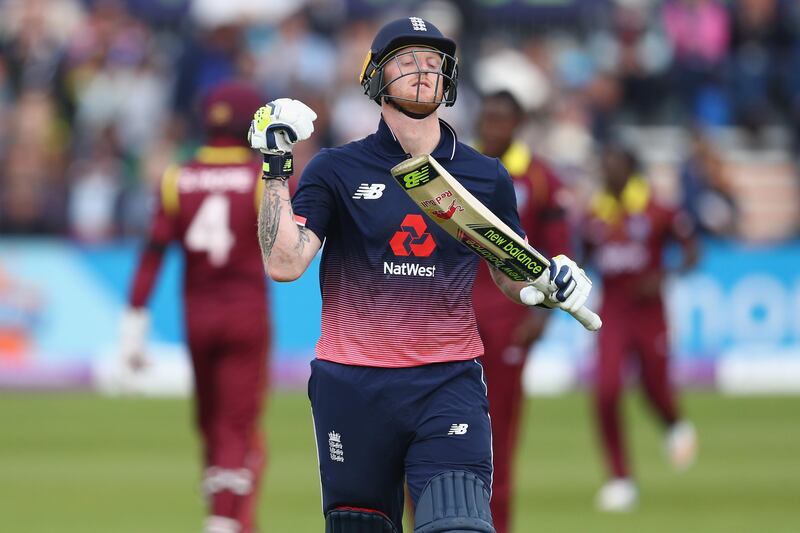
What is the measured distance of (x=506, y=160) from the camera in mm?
10461

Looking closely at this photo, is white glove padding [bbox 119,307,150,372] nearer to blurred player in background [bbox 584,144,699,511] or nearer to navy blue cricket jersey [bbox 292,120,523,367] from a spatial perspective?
navy blue cricket jersey [bbox 292,120,523,367]

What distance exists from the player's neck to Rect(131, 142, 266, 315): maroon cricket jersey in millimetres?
3421

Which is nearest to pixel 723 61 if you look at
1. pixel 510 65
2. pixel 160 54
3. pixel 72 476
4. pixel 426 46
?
pixel 510 65

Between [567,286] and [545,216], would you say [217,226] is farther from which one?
[567,286]

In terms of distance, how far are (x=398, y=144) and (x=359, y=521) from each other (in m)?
1.51

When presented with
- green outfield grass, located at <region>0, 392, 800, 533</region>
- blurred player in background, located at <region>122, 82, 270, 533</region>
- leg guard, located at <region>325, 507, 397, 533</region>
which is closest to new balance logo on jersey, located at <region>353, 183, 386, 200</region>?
leg guard, located at <region>325, 507, 397, 533</region>

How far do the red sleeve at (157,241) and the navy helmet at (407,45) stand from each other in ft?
12.2

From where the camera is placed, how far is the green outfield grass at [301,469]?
11977mm

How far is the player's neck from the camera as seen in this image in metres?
6.89

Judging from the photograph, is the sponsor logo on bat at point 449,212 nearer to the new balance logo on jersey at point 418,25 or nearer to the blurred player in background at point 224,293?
the new balance logo on jersey at point 418,25

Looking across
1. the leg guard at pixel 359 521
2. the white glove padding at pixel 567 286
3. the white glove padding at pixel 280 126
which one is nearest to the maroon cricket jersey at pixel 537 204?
the leg guard at pixel 359 521

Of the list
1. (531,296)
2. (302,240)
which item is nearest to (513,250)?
(531,296)

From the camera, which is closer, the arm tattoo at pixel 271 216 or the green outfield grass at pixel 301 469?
the arm tattoo at pixel 271 216

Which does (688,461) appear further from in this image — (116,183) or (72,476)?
(116,183)
